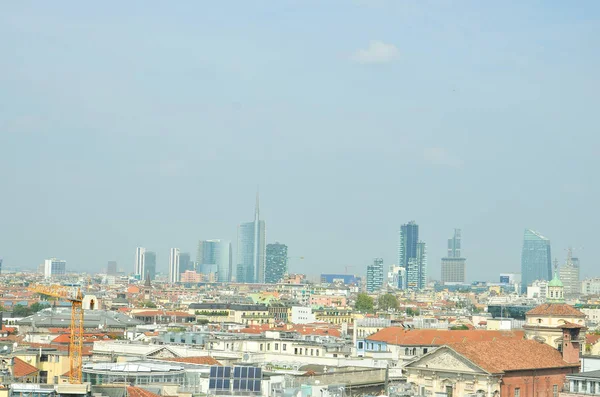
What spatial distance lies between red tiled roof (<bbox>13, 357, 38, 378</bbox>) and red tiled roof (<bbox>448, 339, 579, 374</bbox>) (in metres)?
25.6

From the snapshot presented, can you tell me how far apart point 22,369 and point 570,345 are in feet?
122

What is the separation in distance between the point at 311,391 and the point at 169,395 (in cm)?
641

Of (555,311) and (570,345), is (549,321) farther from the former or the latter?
(570,345)

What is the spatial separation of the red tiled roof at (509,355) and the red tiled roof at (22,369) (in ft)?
84.0

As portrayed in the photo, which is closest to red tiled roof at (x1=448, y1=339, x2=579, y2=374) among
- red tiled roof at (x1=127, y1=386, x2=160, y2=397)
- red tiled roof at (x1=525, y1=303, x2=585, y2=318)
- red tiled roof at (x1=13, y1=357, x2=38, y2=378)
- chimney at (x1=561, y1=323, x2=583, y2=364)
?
chimney at (x1=561, y1=323, x2=583, y2=364)

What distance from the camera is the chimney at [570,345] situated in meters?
80.3

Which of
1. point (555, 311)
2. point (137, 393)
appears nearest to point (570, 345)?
point (555, 311)

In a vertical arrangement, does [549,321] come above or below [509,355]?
above

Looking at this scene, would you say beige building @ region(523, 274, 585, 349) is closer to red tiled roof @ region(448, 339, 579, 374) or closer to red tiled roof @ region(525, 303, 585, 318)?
red tiled roof @ region(525, 303, 585, 318)

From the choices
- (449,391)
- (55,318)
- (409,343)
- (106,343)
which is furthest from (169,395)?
(55,318)

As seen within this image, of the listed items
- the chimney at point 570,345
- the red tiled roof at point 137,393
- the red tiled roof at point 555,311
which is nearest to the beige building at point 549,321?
the red tiled roof at point 555,311

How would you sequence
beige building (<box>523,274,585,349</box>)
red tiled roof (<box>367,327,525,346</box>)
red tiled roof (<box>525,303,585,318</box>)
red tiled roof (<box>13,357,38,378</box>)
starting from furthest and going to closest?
red tiled roof (<box>367,327,525,346</box>)
red tiled roof (<box>525,303,585,318</box>)
beige building (<box>523,274,585,349</box>)
red tiled roof (<box>13,357,38,378</box>)

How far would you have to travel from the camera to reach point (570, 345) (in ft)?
265

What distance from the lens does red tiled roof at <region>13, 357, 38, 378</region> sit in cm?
6322
